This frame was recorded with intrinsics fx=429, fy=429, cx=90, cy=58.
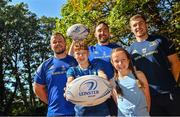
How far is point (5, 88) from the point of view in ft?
176

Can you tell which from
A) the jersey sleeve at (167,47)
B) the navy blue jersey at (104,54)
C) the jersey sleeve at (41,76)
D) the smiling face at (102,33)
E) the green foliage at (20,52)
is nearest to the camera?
the jersey sleeve at (167,47)

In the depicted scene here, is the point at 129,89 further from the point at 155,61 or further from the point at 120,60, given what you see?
the point at 155,61

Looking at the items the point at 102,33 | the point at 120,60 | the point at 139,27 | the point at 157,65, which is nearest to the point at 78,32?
the point at 102,33

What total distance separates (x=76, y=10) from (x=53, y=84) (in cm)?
1859

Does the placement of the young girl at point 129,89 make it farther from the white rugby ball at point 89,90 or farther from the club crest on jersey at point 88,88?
the club crest on jersey at point 88,88

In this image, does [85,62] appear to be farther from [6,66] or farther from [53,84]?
[6,66]

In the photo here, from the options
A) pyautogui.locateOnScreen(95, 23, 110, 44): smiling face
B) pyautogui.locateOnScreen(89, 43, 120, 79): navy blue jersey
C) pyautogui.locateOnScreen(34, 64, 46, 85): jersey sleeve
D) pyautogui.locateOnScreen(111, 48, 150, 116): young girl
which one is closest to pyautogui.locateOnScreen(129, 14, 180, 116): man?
pyautogui.locateOnScreen(89, 43, 120, 79): navy blue jersey

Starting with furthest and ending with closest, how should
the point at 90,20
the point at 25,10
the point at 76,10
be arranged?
the point at 25,10 < the point at 76,10 < the point at 90,20

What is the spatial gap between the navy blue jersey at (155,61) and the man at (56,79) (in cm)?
116

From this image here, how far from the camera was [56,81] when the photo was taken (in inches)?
288

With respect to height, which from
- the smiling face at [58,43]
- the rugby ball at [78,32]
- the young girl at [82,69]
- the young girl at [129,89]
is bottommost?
the young girl at [129,89]

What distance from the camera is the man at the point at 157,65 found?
22.5ft

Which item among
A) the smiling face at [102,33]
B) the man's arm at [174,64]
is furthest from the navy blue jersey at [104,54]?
the man's arm at [174,64]

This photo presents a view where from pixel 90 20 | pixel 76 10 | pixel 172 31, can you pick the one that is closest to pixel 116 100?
pixel 172 31
